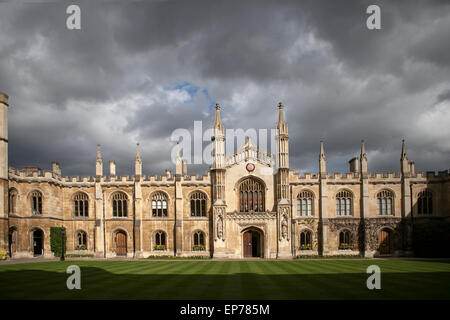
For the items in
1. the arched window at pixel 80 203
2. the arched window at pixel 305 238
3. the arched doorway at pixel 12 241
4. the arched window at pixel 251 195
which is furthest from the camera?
the arched window at pixel 80 203

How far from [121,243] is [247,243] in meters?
14.1

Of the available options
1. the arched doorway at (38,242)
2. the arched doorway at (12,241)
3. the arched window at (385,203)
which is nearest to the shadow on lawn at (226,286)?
the arched doorway at (12,241)

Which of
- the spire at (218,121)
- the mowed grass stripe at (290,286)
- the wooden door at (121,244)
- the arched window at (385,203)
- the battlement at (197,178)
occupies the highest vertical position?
the spire at (218,121)

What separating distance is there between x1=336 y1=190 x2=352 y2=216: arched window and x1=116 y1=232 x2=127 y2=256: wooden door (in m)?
23.7

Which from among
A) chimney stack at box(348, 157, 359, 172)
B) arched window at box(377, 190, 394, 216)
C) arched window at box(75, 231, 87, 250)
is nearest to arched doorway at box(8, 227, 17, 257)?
arched window at box(75, 231, 87, 250)

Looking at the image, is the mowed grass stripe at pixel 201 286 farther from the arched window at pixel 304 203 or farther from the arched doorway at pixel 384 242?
the arched doorway at pixel 384 242

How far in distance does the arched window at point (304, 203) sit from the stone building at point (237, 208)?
11 centimetres

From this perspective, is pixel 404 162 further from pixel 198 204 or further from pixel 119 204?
pixel 119 204

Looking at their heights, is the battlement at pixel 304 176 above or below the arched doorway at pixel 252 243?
above

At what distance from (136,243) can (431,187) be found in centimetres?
3245

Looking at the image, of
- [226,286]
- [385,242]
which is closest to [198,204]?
[385,242]

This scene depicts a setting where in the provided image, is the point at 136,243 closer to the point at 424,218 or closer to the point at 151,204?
the point at 151,204

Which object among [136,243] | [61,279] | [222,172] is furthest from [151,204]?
[61,279]

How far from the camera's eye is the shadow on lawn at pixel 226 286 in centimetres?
1420
